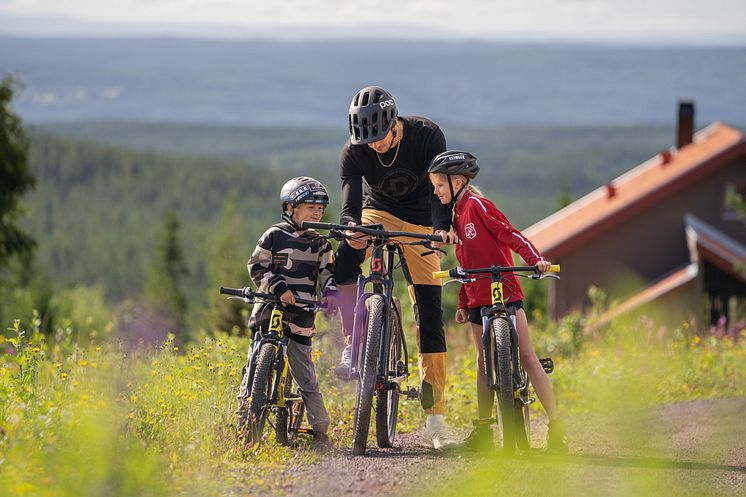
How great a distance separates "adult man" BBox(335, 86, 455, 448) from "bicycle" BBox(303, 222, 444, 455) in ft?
0.58

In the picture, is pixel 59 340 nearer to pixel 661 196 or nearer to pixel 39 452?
pixel 39 452

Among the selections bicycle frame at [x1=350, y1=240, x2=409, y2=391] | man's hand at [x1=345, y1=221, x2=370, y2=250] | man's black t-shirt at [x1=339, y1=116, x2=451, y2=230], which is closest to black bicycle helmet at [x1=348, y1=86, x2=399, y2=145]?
man's black t-shirt at [x1=339, y1=116, x2=451, y2=230]

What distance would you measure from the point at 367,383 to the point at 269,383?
0.61m

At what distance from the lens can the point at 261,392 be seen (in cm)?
606

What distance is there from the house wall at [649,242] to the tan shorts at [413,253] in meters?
34.2

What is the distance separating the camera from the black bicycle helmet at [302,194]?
641 centimetres

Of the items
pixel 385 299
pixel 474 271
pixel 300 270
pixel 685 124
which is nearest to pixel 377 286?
pixel 385 299

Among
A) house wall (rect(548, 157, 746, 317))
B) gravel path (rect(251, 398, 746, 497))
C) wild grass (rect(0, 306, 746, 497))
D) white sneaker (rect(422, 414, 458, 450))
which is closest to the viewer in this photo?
wild grass (rect(0, 306, 746, 497))

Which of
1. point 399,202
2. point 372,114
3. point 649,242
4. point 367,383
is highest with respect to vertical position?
point 649,242

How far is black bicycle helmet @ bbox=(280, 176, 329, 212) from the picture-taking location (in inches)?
252

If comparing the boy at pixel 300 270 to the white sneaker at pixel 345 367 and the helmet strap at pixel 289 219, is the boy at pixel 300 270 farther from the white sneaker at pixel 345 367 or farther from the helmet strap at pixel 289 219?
the white sneaker at pixel 345 367

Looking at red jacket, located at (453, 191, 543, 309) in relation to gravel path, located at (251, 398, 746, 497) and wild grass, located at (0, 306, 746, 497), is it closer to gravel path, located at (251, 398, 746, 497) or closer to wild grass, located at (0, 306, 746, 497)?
wild grass, located at (0, 306, 746, 497)

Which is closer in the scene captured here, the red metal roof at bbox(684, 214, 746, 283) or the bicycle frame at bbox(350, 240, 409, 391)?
the bicycle frame at bbox(350, 240, 409, 391)

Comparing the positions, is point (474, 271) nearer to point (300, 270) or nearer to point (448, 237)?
point (448, 237)
